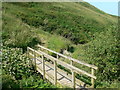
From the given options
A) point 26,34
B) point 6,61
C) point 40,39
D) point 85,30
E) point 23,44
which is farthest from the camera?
point 85,30

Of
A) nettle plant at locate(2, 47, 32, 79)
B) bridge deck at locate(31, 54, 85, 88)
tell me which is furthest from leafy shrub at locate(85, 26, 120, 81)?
nettle plant at locate(2, 47, 32, 79)

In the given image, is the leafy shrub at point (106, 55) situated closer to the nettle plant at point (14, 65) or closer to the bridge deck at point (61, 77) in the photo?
the bridge deck at point (61, 77)

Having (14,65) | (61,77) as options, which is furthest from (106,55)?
(14,65)

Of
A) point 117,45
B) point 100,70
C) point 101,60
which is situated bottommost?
point 100,70

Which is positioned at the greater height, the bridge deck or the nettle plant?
the nettle plant

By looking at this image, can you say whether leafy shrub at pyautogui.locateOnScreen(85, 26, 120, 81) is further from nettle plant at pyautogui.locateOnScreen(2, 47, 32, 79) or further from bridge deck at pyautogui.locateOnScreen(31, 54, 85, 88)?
nettle plant at pyautogui.locateOnScreen(2, 47, 32, 79)

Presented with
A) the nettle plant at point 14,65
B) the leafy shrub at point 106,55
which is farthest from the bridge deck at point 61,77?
the leafy shrub at point 106,55

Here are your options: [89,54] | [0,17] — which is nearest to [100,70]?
[89,54]

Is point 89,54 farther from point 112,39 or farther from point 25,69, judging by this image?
point 25,69

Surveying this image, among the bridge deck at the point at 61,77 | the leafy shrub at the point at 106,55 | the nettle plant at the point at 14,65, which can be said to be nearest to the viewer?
the bridge deck at the point at 61,77

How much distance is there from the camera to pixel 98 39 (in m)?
8.66

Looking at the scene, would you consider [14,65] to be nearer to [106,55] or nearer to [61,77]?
[61,77]

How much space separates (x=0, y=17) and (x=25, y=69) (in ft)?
32.7

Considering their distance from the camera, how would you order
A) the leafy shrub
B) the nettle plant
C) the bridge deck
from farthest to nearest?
the leafy shrub < the nettle plant < the bridge deck
